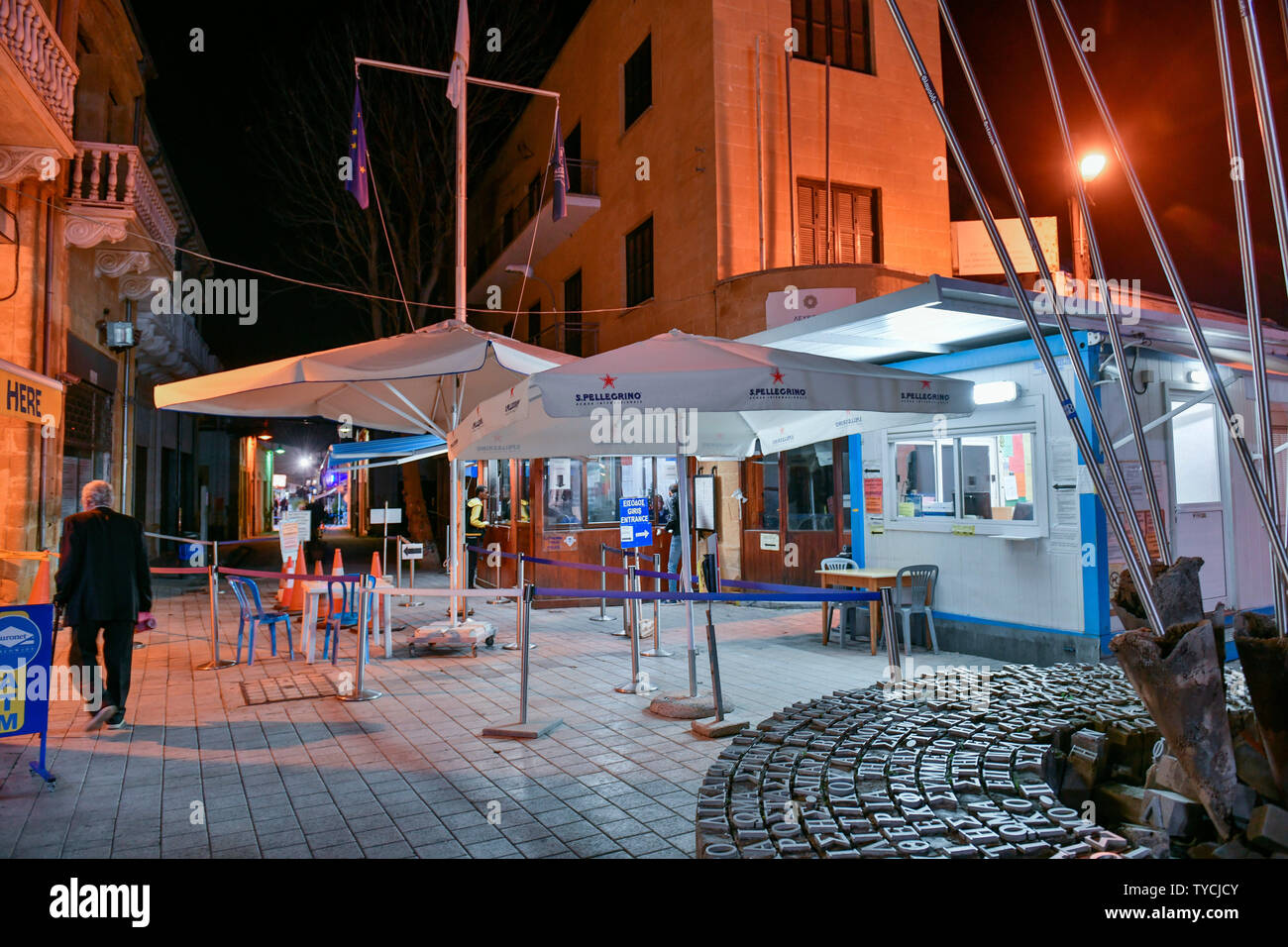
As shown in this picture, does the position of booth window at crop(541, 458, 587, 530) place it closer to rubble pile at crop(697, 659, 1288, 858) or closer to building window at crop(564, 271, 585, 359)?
building window at crop(564, 271, 585, 359)


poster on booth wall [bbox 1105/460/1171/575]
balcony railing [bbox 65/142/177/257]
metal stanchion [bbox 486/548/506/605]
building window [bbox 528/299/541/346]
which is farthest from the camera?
building window [bbox 528/299/541/346]

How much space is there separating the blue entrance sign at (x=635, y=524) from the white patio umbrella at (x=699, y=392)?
2940 millimetres

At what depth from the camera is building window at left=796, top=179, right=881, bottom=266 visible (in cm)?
1627

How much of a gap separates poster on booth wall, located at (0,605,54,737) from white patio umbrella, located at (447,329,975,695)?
342cm

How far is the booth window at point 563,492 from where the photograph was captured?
13.9 m

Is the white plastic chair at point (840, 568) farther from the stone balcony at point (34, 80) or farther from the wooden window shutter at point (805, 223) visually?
the stone balcony at point (34, 80)

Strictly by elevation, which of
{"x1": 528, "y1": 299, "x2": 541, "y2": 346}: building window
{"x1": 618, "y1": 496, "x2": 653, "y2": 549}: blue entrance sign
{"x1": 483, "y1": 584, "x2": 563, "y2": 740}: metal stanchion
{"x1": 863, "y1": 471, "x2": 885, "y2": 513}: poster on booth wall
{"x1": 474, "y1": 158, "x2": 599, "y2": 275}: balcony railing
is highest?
{"x1": 474, "y1": 158, "x2": 599, "y2": 275}: balcony railing

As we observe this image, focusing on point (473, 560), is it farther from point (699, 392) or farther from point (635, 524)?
point (699, 392)

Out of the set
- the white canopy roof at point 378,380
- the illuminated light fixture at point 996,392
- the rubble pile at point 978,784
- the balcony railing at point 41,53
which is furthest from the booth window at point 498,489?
the rubble pile at point 978,784

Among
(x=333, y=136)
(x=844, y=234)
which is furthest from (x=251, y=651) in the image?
(x=333, y=136)

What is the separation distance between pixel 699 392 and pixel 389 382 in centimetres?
551

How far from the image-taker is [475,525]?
55.1 feet

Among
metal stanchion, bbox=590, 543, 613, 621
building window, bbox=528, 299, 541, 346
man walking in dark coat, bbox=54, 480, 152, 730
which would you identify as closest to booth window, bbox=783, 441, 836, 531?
metal stanchion, bbox=590, 543, 613, 621

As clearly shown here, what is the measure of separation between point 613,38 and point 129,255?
12.3 meters
